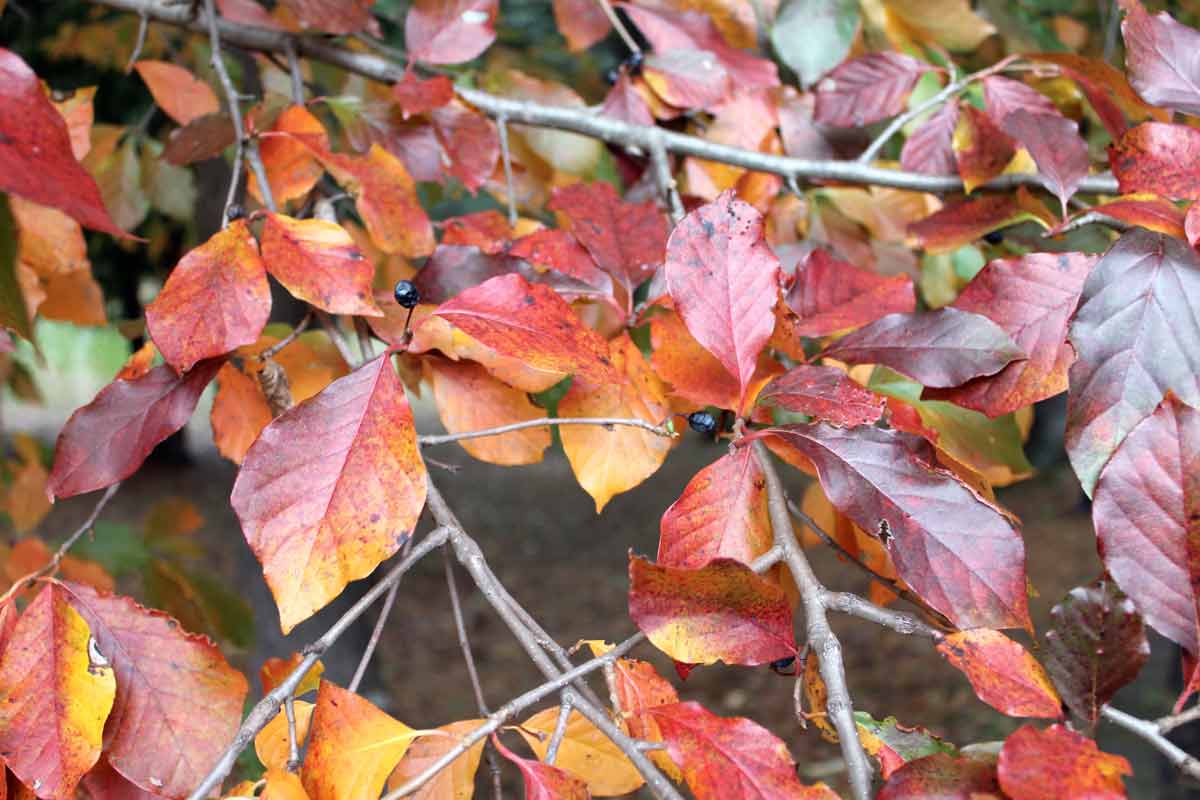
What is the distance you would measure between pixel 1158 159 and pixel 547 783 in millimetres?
664

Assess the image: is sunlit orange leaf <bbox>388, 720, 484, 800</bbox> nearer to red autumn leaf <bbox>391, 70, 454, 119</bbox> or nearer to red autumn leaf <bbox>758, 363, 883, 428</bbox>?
red autumn leaf <bbox>758, 363, 883, 428</bbox>

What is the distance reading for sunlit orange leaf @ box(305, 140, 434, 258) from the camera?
Result: 94 centimetres

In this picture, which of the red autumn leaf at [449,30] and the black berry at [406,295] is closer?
the black berry at [406,295]

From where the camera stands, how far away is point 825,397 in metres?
0.66

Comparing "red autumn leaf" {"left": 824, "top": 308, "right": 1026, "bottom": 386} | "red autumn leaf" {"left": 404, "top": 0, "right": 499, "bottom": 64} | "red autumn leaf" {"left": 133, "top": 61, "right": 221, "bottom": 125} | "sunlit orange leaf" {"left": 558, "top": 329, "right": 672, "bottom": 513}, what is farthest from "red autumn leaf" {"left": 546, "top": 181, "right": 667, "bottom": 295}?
"red autumn leaf" {"left": 133, "top": 61, "right": 221, "bottom": 125}

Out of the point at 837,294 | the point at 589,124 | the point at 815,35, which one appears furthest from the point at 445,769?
the point at 815,35

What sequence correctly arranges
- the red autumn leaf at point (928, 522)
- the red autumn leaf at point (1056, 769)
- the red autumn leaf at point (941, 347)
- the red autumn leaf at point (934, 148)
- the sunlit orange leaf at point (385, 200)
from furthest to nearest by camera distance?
the red autumn leaf at point (934, 148)
the sunlit orange leaf at point (385, 200)
the red autumn leaf at point (941, 347)
the red autumn leaf at point (928, 522)
the red autumn leaf at point (1056, 769)

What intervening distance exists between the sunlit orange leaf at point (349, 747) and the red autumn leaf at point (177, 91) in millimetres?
949

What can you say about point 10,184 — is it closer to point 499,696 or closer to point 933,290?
point 933,290

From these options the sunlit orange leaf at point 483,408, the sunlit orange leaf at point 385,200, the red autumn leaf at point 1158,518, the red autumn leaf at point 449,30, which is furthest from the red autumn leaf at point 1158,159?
the red autumn leaf at point 449,30

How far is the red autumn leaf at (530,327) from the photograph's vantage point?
0.63 metres

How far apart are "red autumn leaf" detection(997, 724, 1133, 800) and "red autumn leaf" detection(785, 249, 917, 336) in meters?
0.39

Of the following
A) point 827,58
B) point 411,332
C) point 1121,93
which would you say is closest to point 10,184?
point 411,332

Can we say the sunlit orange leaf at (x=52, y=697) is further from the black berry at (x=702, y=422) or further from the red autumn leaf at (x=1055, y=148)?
the red autumn leaf at (x=1055, y=148)
